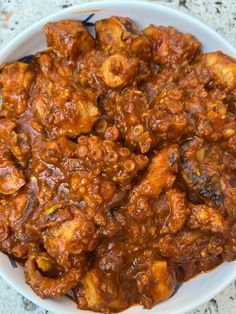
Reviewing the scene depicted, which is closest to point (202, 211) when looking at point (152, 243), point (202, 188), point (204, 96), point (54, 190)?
point (202, 188)

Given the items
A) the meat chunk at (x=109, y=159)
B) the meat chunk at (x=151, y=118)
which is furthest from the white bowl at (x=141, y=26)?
the meat chunk at (x=109, y=159)

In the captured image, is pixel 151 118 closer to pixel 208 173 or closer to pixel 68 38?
pixel 208 173

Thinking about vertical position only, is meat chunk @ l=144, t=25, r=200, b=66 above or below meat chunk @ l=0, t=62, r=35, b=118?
above

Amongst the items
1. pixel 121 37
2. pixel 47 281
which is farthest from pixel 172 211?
pixel 121 37

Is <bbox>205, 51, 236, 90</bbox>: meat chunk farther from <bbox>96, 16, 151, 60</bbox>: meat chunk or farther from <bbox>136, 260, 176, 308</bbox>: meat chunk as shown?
<bbox>136, 260, 176, 308</bbox>: meat chunk

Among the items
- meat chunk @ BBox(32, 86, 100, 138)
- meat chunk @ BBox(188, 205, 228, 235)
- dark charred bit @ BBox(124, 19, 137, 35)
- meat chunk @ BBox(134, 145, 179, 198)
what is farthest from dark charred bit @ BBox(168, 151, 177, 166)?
dark charred bit @ BBox(124, 19, 137, 35)

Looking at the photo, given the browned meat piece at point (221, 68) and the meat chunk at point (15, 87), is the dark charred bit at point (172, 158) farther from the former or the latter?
the meat chunk at point (15, 87)
